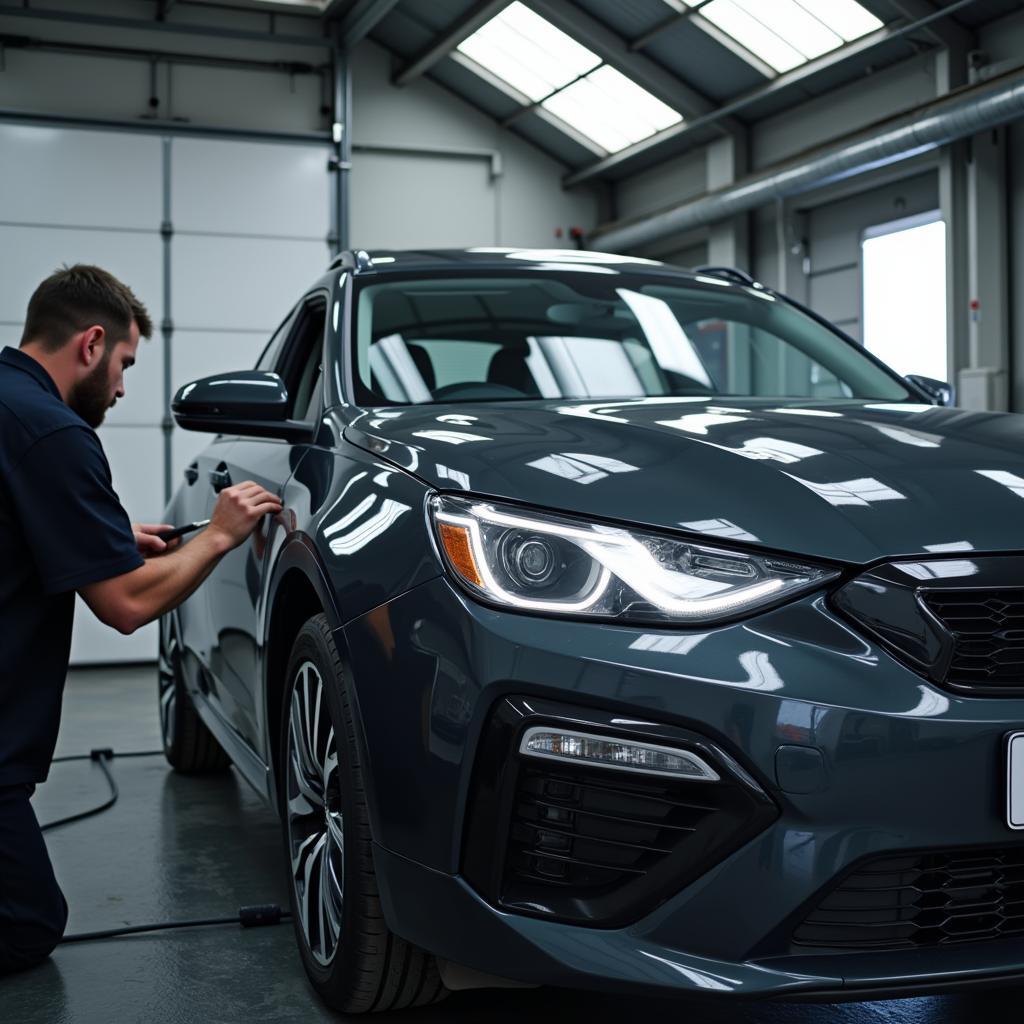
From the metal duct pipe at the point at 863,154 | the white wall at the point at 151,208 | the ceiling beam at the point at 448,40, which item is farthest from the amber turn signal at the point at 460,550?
the ceiling beam at the point at 448,40

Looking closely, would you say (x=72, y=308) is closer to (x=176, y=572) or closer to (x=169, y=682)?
(x=176, y=572)

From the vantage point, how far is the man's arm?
2.50 metres

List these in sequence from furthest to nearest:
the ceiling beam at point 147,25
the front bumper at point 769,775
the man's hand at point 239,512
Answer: the ceiling beam at point 147,25
the man's hand at point 239,512
the front bumper at point 769,775

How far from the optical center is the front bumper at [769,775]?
155 centimetres

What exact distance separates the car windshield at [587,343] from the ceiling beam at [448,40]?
923 cm

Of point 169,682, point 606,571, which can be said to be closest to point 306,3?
point 169,682

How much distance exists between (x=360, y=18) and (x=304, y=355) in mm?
9258

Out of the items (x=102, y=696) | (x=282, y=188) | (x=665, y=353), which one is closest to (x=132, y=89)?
(x=282, y=188)

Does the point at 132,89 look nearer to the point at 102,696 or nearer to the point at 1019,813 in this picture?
the point at 102,696

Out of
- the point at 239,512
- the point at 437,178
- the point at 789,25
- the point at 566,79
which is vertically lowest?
the point at 239,512

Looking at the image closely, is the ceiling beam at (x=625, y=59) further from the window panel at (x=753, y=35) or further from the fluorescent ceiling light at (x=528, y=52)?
the window panel at (x=753, y=35)

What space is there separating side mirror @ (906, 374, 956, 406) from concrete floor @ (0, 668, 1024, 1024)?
4.45 feet

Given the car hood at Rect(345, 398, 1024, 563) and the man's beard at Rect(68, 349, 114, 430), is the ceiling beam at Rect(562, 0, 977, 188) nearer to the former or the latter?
the man's beard at Rect(68, 349, 114, 430)

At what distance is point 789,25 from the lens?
1112 cm
